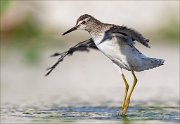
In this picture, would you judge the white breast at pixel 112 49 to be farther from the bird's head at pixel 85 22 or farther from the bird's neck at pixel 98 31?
the bird's head at pixel 85 22

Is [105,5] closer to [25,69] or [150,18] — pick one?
[150,18]

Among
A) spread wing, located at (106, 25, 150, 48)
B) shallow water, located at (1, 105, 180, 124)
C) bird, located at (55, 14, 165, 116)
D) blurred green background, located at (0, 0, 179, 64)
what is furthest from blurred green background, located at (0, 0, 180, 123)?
spread wing, located at (106, 25, 150, 48)

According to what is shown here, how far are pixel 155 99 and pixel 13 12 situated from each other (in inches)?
361

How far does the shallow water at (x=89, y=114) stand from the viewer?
1131 centimetres

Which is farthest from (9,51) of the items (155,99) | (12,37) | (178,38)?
(155,99)

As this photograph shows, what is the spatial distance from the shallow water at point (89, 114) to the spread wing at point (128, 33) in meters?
1.01

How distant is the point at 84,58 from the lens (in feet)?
70.1

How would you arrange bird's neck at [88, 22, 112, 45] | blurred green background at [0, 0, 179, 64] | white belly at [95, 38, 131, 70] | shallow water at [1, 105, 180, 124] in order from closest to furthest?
1. shallow water at [1, 105, 180, 124]
2. white belly at [95, 38, 131, 70]
3. bird's neck at [88, 22, 112, 45]
4. blurred green background at [0, 0, 179, 64]

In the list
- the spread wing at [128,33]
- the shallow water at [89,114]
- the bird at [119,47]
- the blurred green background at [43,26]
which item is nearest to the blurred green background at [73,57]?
the blurred green background at [43,26]

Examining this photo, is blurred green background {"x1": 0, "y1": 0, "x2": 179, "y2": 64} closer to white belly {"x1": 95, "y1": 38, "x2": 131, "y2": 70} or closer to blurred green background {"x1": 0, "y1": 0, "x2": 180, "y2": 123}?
blurred green background {"x1": 0, "y1": 0, "x2": 180, "y2": 123}

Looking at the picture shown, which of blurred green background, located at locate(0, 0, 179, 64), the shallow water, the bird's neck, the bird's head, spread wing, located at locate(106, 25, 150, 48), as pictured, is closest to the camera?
the shallow water

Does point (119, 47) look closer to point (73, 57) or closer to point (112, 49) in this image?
point (112, 49)

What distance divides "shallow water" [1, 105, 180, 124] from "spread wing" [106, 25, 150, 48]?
1011mm

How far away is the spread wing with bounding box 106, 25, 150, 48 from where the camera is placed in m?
11.4
